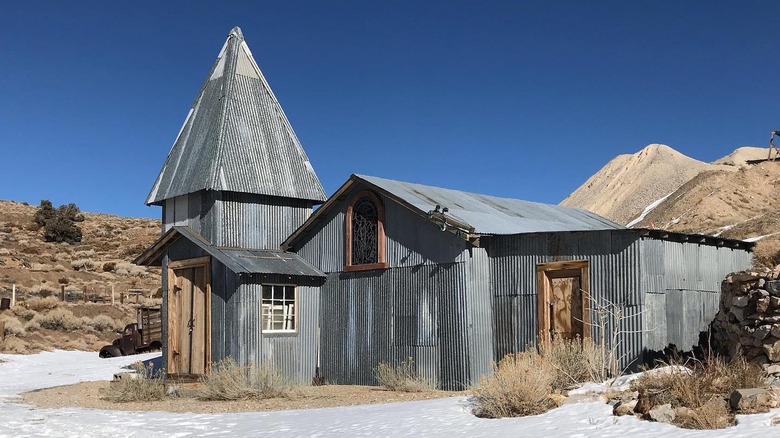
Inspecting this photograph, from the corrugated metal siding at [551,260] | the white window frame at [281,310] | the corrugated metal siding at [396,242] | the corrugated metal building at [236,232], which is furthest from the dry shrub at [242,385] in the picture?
the corrugated metal siding at [551,260]

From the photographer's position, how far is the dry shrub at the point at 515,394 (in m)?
11.7

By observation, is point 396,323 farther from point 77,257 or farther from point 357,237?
point 77,257

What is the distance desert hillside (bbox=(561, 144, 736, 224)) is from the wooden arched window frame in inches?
2122

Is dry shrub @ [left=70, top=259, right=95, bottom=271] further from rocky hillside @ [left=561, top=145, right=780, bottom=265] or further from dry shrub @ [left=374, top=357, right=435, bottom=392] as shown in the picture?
dry shrub @ [left=374, top=357, right=435, bottom=392]

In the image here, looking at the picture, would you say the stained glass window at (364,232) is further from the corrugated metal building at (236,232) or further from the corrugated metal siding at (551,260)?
the corrugated metal siding at (551,260)

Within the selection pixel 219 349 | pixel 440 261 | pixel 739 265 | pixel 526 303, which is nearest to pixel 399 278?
pixel 440 261

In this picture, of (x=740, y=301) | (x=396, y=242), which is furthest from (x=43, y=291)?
(x=740, y=301)

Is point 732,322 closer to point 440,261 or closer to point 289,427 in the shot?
point 440,261

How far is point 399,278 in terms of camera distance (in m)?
18.0

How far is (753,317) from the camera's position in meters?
12.6

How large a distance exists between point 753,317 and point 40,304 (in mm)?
30187

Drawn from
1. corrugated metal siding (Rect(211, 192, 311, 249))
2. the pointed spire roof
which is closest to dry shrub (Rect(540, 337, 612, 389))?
corrugated metal siding (Rect(211, 192, 311, 249))

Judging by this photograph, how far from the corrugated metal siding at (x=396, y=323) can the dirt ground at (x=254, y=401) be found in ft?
2.24

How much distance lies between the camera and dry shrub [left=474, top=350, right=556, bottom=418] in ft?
38.5
